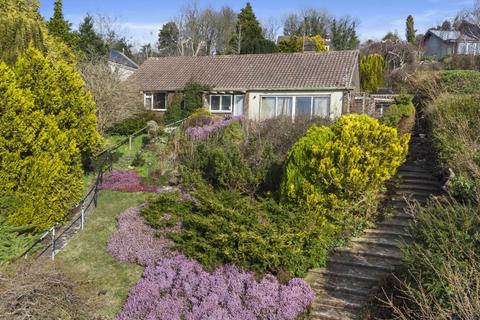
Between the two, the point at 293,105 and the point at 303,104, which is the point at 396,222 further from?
the point at 293,105

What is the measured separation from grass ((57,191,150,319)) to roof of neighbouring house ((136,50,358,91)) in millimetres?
15745

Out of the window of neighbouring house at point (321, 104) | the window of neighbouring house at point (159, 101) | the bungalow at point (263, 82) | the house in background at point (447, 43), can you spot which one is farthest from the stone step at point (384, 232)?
the house in background at point (447, 43)

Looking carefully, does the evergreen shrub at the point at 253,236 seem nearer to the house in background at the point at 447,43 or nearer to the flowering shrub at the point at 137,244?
the flowering shrub at the point at 137,244

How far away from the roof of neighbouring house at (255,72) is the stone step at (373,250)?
16.0m

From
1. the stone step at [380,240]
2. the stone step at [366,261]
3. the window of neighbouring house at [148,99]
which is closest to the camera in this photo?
the stone step at [366,261]

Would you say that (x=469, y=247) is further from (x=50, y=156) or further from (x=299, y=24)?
(x=299, y=24)

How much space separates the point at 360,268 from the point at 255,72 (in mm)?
21071

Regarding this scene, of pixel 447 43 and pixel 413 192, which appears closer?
pixel 413 192

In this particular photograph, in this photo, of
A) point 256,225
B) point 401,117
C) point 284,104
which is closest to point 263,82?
point 284,104

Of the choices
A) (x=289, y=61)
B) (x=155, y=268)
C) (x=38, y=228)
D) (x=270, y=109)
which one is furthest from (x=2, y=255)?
(x=289, y=61)

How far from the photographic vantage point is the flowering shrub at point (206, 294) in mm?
7430

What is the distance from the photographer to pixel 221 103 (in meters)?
27.7

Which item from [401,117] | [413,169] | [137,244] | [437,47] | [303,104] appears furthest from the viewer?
[437,47]

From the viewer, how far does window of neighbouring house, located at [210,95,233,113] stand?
90.2ft
